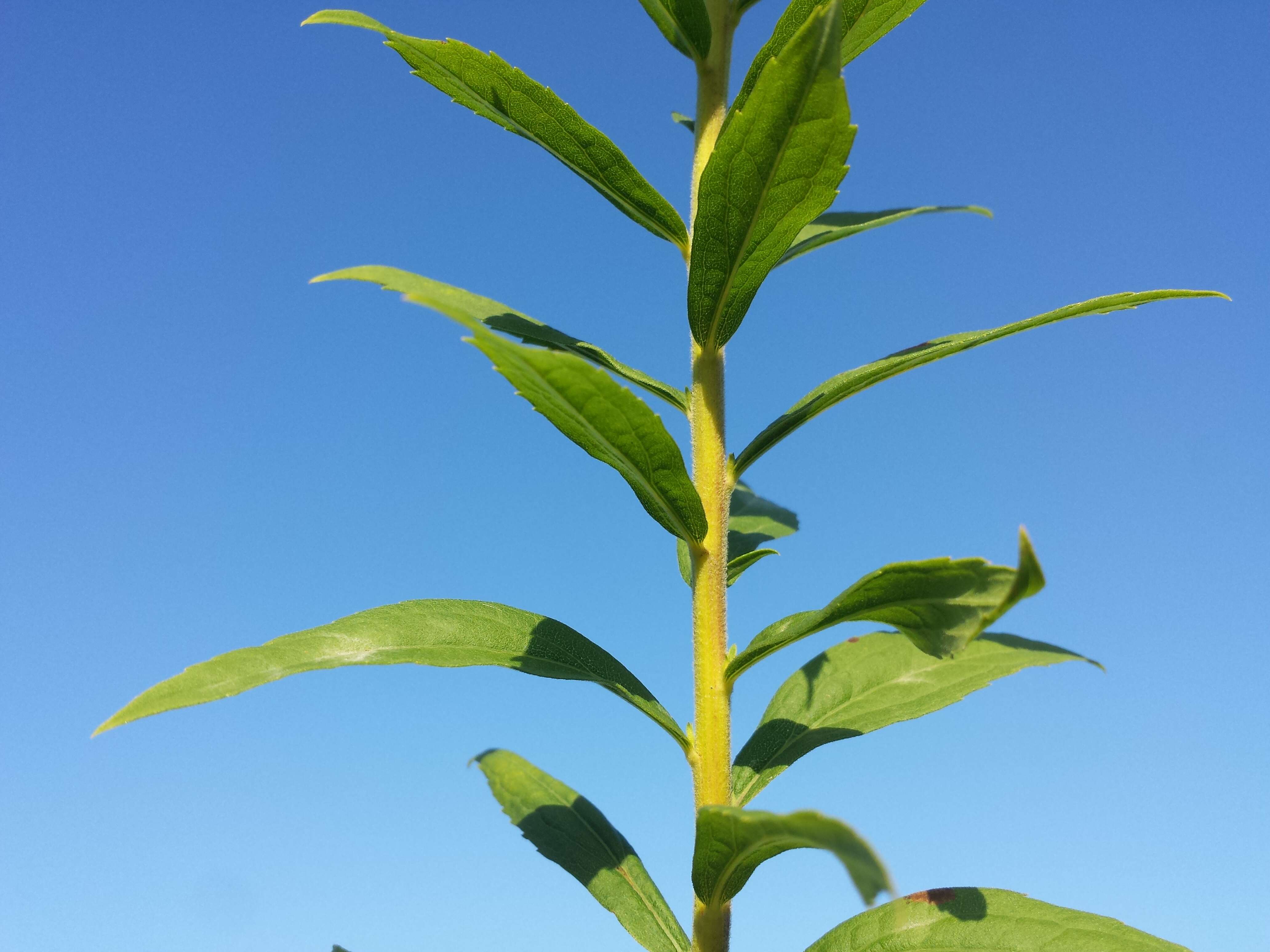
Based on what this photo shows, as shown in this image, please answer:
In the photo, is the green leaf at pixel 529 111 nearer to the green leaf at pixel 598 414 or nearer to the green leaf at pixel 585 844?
the green leaf at pixel 598 414

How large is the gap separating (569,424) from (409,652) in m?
0.59

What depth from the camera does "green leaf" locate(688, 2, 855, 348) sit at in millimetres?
1498

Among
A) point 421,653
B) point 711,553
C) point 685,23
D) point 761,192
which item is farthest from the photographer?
point 685,23

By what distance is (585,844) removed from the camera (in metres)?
2.14

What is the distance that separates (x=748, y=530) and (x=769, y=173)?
4.33 ft

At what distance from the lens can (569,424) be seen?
175 cm

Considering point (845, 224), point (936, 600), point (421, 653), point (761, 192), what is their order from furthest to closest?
point (845, 224)
point (421, 653)
point (761, 192)
point (936, 600)

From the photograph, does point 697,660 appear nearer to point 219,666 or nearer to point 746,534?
point 746,534

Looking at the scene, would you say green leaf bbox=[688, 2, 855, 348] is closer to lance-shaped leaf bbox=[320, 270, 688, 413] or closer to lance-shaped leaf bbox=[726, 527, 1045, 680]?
lance-shaped leaf bbox=[320, 270, 688, 413]

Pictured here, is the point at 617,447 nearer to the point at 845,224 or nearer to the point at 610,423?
the point at 610,423

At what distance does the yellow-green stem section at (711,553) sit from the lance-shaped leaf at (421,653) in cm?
9

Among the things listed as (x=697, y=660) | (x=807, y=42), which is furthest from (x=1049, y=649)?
(x=807, y=42)

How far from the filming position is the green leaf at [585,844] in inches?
80.2

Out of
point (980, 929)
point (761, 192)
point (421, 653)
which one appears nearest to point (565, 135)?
point (761, 192)
